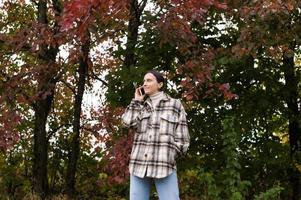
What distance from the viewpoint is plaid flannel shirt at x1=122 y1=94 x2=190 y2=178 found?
457 cm

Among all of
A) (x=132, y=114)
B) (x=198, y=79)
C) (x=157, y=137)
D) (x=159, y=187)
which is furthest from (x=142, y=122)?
(x=198, y=79)

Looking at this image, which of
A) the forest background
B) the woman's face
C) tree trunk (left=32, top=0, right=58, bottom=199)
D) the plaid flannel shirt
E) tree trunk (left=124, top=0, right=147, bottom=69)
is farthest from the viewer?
tree trunk (left=32, top=0, right=58, bottom=199)

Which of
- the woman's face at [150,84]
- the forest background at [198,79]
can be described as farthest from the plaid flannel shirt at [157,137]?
the forest background at [198,79]

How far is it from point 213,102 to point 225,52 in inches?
43.7

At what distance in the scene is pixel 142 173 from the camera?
4586 mm

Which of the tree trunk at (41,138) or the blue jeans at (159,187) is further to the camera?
the tree trunk at (41,138)

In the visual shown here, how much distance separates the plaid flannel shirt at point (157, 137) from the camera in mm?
4570

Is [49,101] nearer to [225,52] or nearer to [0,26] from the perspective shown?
[0,26]

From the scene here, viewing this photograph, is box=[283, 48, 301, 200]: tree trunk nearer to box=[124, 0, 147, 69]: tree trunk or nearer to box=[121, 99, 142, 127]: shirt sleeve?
box=[124, 0, 147, 69]: tree trunk

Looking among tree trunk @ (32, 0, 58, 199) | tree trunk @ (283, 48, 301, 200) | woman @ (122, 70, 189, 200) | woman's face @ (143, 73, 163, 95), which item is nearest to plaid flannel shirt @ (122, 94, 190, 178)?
woman @ (122, 70, 189, 200)

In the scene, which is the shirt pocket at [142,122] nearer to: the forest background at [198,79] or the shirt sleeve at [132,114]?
the shirt sleeve at [132,114]

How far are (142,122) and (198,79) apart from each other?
2.66 m

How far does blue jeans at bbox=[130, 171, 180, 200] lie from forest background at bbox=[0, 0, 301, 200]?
144 cm

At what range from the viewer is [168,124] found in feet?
15.2
